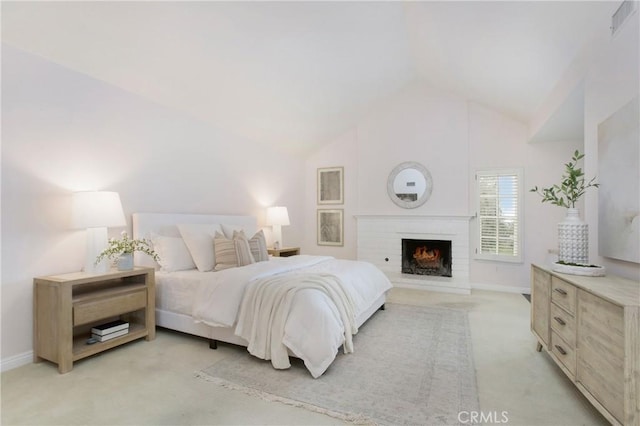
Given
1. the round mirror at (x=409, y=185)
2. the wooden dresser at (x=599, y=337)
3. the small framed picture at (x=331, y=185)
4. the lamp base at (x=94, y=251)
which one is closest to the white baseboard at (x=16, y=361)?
the lamp base at (x=94, y=251)

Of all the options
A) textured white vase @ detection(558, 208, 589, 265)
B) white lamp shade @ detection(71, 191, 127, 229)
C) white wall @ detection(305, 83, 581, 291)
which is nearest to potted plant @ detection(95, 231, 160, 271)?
white lamp shade @ detection(71, 191, 127, 229)

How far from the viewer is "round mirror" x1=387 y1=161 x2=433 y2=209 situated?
551cm

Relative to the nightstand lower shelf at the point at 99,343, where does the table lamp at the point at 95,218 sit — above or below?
above

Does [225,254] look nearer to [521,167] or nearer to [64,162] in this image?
[64,162]

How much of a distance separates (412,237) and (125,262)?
4.27 m

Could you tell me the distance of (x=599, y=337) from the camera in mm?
1683

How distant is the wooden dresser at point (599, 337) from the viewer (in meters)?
1.42

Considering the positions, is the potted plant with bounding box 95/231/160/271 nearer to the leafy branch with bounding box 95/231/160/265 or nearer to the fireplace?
the leafy branch with bounding box 95/231/160/265

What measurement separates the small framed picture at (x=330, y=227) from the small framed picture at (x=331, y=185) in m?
0.22

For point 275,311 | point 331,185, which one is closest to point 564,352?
point 275,311

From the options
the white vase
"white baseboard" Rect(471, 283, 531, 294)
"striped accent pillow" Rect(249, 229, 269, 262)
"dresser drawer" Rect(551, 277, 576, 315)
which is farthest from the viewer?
"white baseboard" Rect(471, 283, 531, 294)

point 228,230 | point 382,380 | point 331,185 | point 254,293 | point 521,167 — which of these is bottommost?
point 382,380

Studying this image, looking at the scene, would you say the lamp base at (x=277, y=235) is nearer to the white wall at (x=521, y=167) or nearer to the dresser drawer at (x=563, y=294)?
the white wall at (x=521, y=167)

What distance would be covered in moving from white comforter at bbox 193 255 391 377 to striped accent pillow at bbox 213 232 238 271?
17.0 inches
